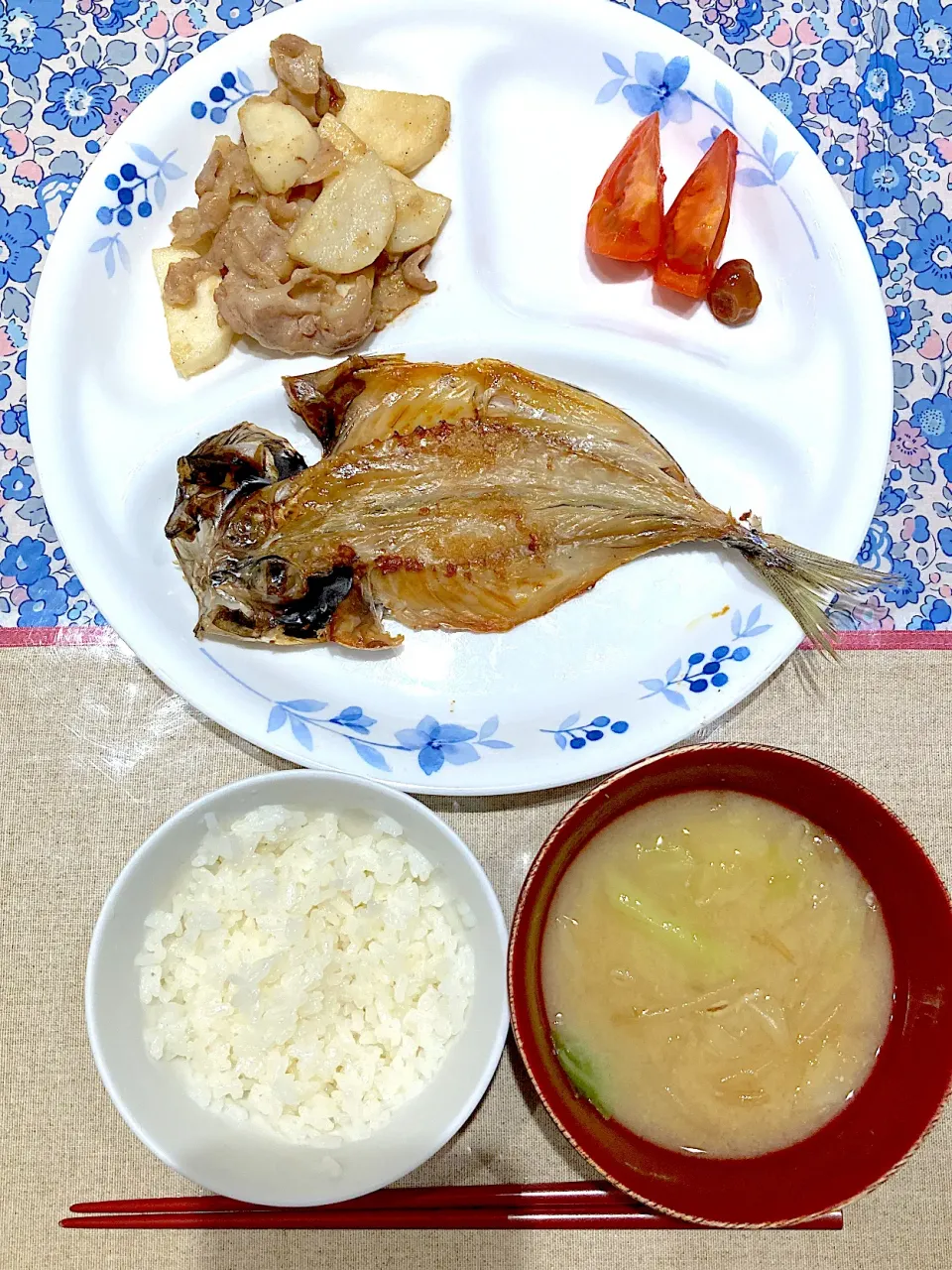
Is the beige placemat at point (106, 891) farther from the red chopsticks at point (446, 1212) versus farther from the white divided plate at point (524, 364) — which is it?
the white divided plate at point (524, 364)

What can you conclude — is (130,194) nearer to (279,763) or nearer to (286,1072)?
(279,763)

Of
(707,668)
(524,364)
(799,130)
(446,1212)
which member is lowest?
(446,1212)

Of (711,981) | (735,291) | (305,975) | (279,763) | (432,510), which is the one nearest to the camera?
(711,981)

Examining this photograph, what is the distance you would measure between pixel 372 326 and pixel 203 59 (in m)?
0.69

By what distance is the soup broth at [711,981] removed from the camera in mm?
1886

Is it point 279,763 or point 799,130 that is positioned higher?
point 799,130

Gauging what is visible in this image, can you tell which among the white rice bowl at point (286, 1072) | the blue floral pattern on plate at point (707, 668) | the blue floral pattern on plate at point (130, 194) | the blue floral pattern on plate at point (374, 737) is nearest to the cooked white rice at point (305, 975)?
the white rice bowl at point (286, 1072)

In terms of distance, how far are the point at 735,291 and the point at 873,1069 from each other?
167cm

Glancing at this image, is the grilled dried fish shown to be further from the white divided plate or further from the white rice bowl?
the white rice bowl

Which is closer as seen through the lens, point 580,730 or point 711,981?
point 711,981

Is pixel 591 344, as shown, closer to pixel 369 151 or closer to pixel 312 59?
pixel 369 151

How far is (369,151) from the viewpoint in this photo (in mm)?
2160

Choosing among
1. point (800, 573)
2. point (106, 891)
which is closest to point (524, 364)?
point (800, 573)

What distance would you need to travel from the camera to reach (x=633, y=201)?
2.20 m
